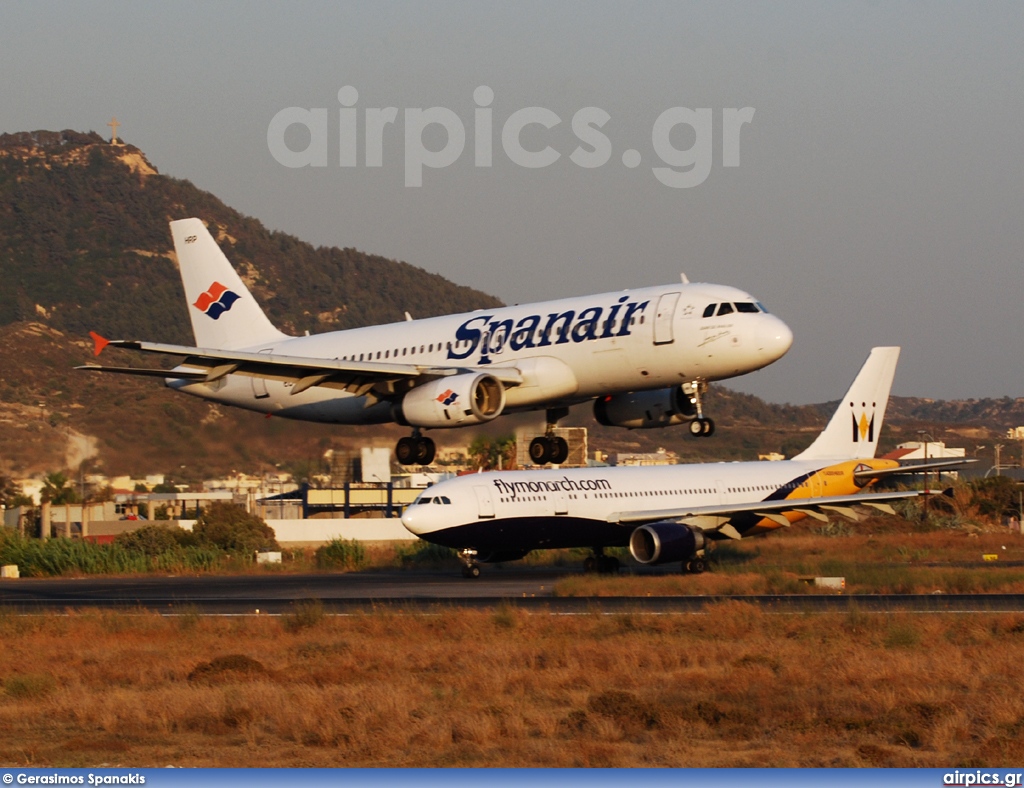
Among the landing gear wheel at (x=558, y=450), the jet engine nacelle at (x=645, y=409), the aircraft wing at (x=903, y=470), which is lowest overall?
the landing gear wheel at (x=558, y=450)

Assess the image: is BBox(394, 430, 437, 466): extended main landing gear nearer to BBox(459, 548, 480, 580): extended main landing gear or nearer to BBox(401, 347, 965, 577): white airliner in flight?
BBox(401, 347, 965, 577): white airliner in flight

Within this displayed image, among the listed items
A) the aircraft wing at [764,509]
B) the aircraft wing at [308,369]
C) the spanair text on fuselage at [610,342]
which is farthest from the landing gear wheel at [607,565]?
the aircraft wing at [308,369]

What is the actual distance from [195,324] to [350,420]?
32.5 ft

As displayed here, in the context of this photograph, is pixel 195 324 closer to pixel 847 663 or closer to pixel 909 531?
A: pixel 847 663

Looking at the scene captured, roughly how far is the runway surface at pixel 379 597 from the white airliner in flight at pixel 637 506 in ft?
6.36

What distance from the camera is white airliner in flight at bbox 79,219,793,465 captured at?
35281mm

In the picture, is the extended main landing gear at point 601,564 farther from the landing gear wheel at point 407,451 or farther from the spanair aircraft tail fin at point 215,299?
the landing gear wheel at point 407,451

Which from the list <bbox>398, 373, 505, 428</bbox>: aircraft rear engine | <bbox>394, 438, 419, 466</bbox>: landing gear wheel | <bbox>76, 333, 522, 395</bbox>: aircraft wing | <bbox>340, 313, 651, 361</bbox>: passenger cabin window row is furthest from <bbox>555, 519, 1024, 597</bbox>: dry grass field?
<bbox>398, 373, 505, 428</bbox>: aircraft rear engine

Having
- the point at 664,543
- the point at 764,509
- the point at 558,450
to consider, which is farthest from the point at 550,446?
the point at 764,509

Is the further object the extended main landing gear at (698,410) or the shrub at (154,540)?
A: the shrub at (154,540)

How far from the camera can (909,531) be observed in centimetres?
9694

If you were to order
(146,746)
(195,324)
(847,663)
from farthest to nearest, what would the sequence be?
(195,324) → (847,663) → (146,746)

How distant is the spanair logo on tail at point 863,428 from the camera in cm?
7581

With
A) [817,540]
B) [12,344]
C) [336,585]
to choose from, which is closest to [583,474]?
[336,585]
